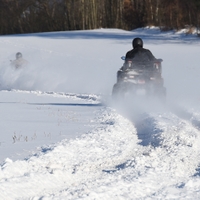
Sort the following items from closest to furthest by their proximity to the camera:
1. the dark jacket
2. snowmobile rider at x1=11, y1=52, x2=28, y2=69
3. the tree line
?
the dark jacket < snowmobile rider at x1=11, y1=52, x2=28, y2=69 < the tree line

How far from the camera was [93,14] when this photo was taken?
218ft

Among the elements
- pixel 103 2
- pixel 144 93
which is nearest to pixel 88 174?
pixel 144 93

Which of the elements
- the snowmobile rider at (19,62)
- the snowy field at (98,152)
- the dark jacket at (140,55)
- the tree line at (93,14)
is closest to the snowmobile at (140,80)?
the dark jacket at (140,55)

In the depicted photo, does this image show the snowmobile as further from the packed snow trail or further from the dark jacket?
the packed snow trail

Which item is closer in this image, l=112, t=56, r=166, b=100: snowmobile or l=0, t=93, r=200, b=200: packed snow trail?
l=0, t=93, r=200, b=200: packed snow trail

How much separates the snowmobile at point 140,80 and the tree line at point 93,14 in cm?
2997

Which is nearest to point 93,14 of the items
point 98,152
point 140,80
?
point 140,80

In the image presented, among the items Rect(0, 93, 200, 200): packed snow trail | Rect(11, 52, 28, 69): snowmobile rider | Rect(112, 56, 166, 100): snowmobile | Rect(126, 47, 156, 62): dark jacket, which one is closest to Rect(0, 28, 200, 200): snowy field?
Rect(0, 93, 200, 200): packed snow trail

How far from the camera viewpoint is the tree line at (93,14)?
55.3 meters

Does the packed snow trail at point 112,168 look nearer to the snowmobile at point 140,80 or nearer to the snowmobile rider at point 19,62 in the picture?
the snowmobile at point 140,80

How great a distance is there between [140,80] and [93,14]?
5333 centimetres

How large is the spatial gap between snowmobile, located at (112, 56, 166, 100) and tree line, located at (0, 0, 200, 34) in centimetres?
2997

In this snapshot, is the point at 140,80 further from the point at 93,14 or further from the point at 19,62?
the point at 93,14

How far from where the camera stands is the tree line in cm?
5528
